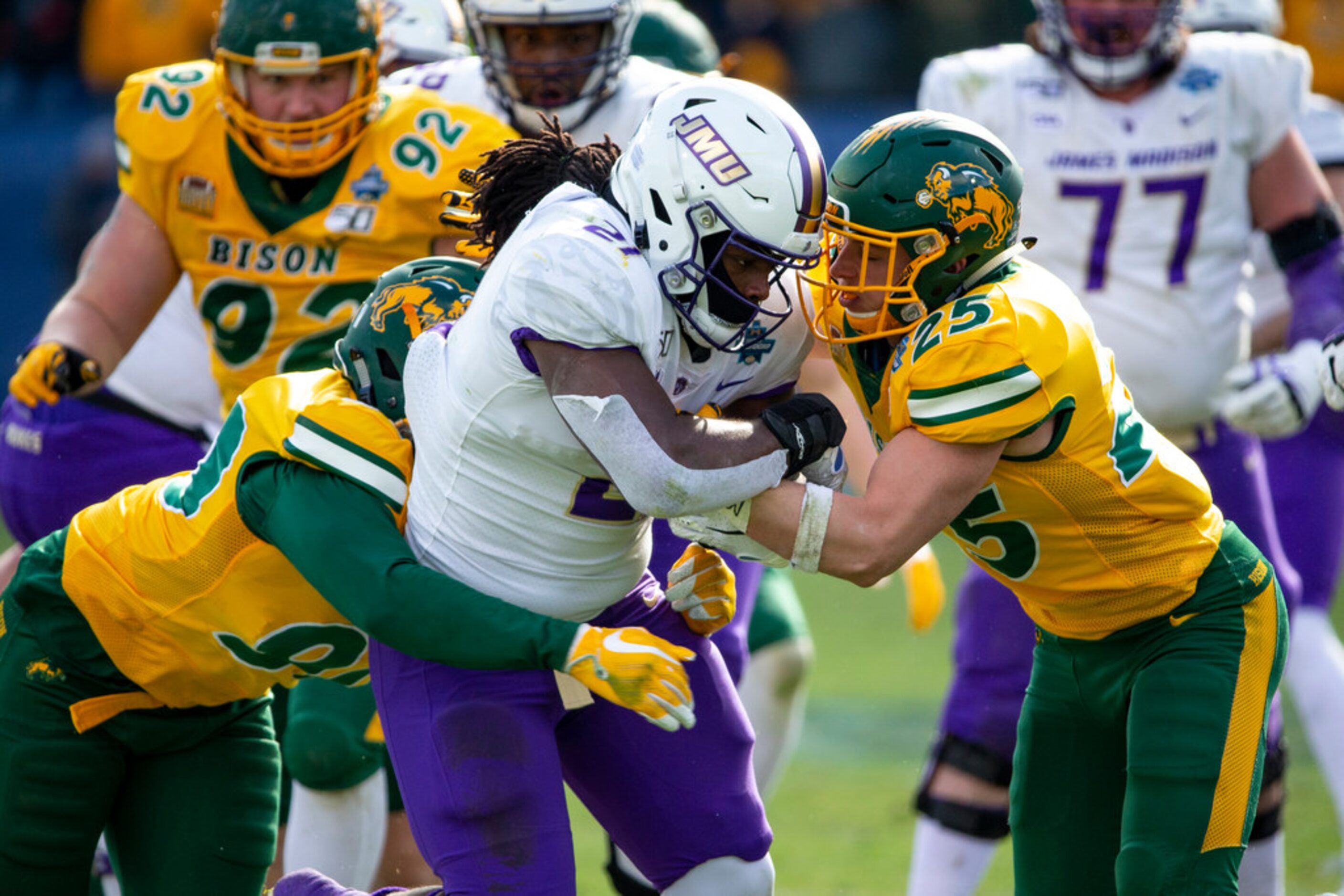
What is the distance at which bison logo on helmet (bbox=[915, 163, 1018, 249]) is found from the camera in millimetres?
2895

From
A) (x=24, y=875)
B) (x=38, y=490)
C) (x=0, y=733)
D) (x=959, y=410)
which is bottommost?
(x=38, y=490)

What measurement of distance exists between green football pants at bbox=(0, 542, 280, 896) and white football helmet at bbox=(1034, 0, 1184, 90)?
2.69m

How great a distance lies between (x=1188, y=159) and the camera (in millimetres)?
4609

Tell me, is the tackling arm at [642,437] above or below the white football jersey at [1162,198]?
above

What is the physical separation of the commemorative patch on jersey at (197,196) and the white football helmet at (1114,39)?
2.15m

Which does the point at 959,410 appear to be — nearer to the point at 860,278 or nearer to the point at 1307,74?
the point at 860,278

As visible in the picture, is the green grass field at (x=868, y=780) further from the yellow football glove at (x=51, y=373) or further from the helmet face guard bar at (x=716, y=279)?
the helmet face guard bar at (x=716, y=279)

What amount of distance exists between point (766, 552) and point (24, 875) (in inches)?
53.6

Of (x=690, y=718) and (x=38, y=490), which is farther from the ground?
(x=690, y=718)

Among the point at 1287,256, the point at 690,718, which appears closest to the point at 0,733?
the point at 690,718

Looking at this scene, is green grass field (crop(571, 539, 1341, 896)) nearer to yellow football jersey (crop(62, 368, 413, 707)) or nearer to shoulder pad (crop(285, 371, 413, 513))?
yellow football jersey (crop(62, 368, 413, 707))

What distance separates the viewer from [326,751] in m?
3.91

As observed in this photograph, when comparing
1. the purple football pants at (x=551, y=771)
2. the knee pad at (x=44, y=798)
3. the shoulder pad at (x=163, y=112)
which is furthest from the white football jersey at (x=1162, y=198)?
the knee pad at (x=44, y=798)

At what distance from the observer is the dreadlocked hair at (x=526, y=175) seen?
3012mm
